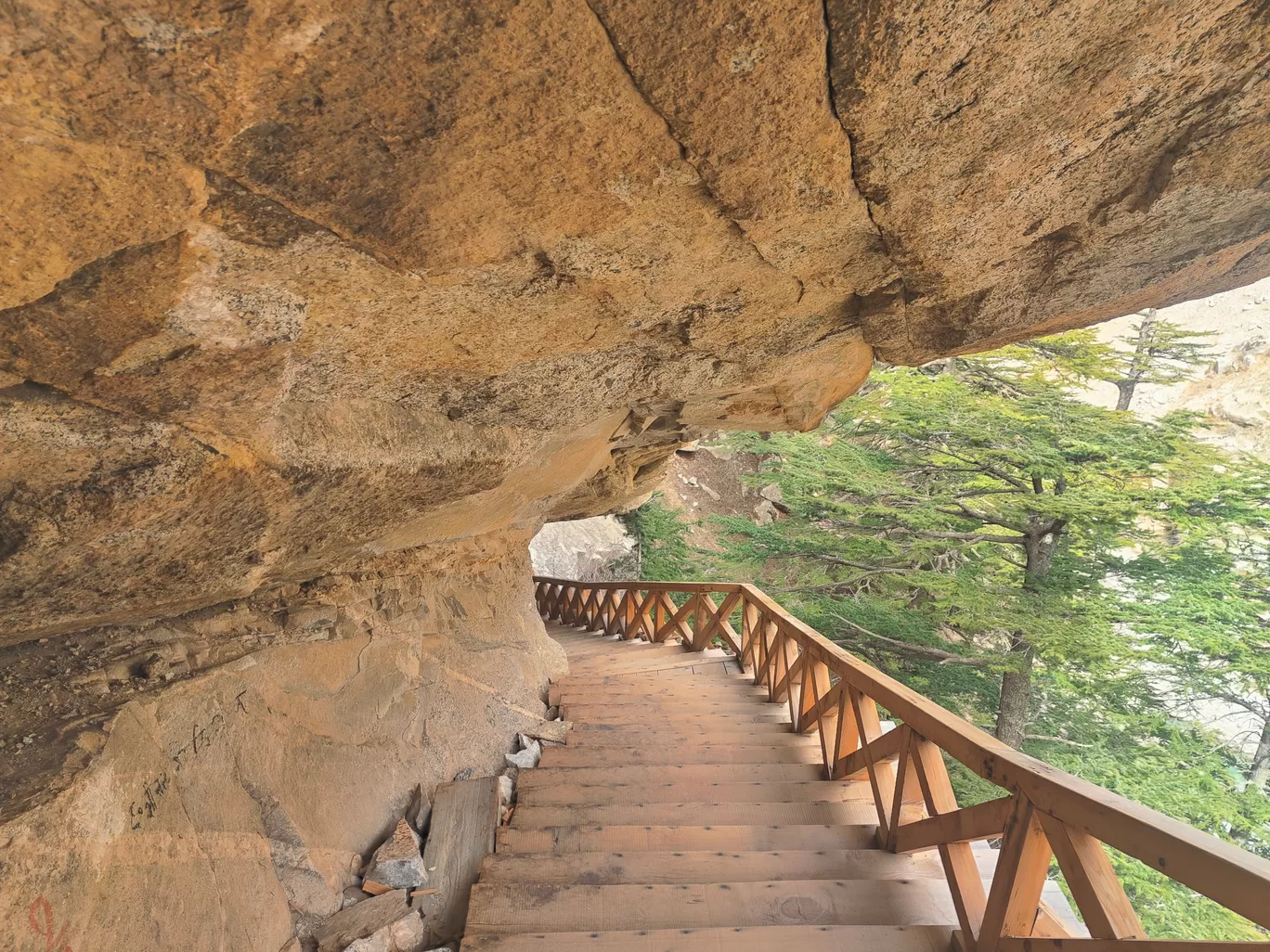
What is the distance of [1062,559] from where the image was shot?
662 centimetres

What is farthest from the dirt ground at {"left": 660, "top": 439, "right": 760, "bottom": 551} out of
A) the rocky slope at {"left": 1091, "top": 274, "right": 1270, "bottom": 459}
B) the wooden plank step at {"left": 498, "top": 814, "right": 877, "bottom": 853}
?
the wooden plank step at {"left": 498, "top": 814, "right": 877, "bottom": 853}

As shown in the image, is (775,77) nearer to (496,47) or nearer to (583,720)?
(496,47)

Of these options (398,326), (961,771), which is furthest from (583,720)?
(961,771)

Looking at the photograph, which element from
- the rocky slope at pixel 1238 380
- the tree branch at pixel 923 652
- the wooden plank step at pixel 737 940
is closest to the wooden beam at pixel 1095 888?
the wooden plank step at pixel 737 940

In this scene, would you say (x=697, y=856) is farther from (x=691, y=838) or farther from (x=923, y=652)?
(x=923, y=652)

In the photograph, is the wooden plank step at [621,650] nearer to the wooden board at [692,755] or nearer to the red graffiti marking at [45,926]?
the wooden board at [692,755]

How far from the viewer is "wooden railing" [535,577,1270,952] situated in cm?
127

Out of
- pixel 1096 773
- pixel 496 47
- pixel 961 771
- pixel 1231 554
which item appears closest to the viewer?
pixel 496 47

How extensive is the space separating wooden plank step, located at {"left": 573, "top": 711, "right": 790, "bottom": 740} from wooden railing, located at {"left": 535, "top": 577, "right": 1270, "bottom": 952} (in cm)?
44

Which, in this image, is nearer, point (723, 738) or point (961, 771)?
point (723, 738)

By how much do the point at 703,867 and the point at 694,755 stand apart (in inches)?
45.7

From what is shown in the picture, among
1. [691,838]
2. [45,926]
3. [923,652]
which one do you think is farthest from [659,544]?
[45,926]

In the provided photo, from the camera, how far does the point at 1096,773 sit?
270 inches

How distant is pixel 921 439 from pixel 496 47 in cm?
698
